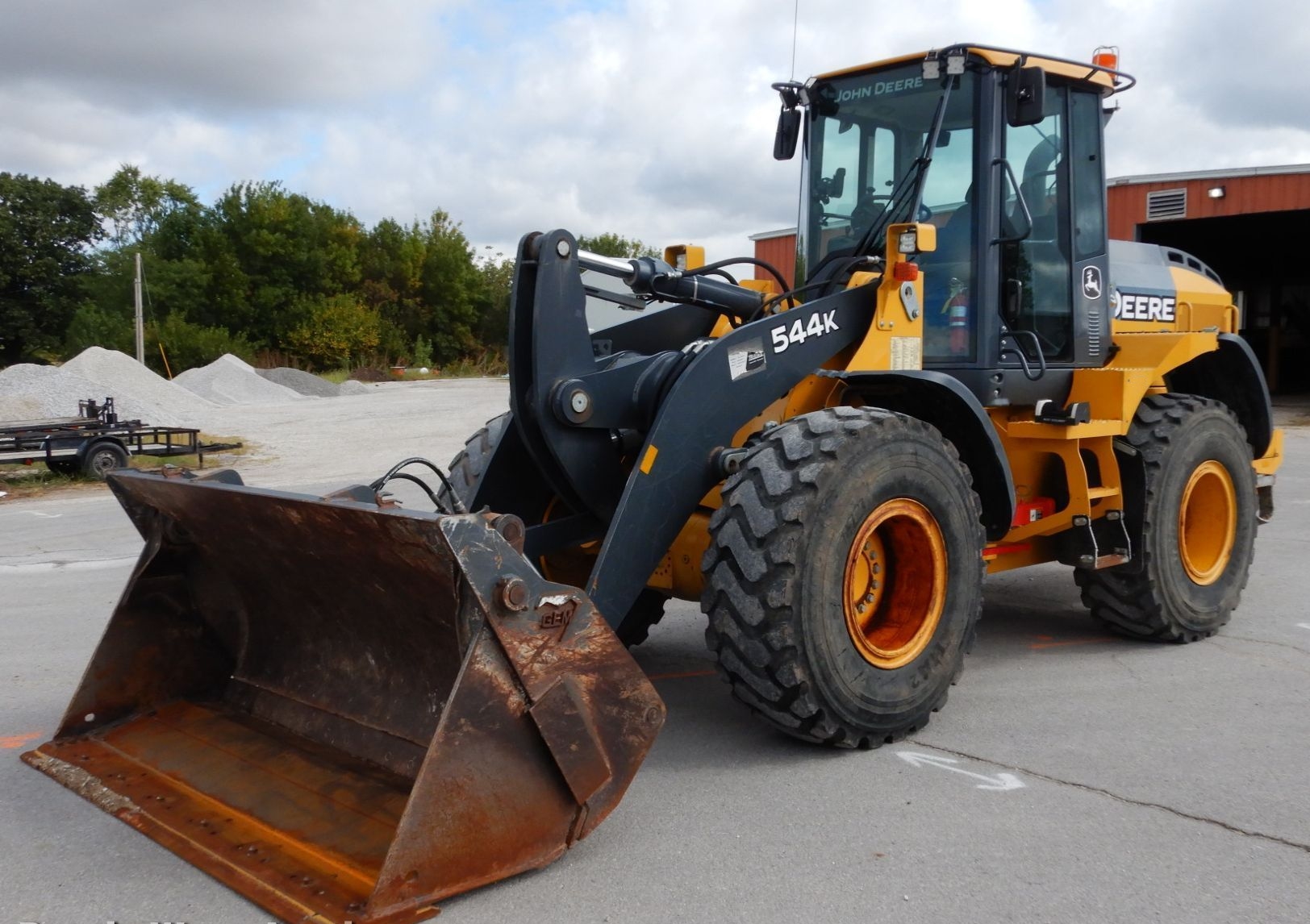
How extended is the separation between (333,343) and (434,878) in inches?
1972

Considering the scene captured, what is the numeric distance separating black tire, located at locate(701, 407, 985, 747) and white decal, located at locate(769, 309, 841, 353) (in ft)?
1.46

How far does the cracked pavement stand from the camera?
3.22 metres

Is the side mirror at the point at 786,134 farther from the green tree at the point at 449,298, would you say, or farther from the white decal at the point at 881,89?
the green tree at the point at 449,298

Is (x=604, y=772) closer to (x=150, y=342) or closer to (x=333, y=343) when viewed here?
(x=150, y=342)

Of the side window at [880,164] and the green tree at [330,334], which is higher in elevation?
the green tree at [330,334]

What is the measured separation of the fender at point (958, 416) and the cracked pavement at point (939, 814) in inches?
33.3

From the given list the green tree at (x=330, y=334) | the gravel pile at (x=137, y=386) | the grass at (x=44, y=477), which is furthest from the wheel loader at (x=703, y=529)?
the green tree at (x=330, y=334)

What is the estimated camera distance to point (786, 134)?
241 inches

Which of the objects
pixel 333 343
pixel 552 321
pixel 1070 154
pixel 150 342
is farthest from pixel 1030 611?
pixel 333 343

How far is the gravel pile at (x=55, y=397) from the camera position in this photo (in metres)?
20.0

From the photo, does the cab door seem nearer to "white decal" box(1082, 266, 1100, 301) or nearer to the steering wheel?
"white decal" box(1082, 266, 1100, 301)

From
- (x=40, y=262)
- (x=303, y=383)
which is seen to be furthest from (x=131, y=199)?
(x=303, y=383)

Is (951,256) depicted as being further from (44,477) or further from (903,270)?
(44,477)

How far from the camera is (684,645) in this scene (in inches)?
241
